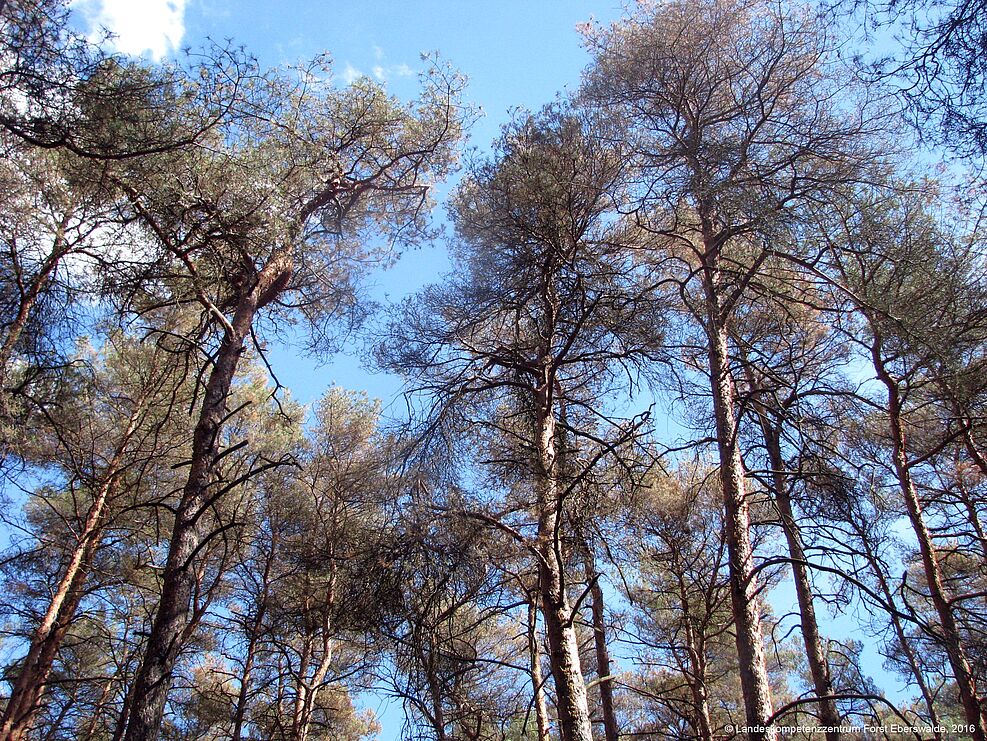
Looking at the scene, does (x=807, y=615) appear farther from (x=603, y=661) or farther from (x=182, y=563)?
(x=182, y=563)

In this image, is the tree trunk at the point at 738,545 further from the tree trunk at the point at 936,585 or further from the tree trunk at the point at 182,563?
the tree trunk at the point at 182,563

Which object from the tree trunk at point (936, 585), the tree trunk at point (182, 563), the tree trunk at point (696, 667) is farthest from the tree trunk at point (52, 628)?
the tree trunk at point (936, 585)

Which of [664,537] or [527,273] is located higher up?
[527,273]

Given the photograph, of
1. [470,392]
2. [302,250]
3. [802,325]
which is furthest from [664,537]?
[302,250]

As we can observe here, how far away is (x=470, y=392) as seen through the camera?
594 centimetres

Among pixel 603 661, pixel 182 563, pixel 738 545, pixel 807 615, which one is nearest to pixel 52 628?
pixel 182 563

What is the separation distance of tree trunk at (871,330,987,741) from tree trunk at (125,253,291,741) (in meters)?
4.94

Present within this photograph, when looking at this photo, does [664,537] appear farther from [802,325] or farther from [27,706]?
[27,706]

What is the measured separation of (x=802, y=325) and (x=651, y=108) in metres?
3.05

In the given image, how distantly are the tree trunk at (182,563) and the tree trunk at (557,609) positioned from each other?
248 centimetres

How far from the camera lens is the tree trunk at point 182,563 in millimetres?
4031

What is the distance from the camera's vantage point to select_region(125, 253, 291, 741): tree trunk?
13.2 feet

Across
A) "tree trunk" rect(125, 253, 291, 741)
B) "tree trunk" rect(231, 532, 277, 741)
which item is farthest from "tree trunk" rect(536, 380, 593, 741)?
"tree trunk" rect(231, 532, 277, 741)

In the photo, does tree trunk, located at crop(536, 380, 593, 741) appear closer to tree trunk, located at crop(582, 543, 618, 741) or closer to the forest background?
the forest background
